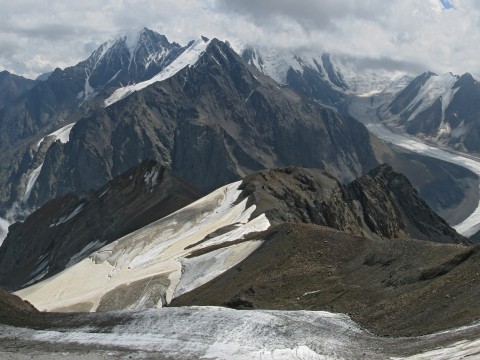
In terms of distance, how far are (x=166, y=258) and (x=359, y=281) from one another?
46.5 meters

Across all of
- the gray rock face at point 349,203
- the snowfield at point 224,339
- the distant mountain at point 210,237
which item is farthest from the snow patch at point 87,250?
the snowfield at point 224,339

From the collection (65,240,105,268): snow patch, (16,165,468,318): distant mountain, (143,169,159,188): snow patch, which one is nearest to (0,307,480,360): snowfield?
(16,165,468,318): distant mountain

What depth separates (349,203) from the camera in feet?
463

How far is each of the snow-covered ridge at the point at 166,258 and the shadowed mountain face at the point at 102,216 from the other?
1595 cm

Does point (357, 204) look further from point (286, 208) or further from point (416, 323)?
point (416, 323)

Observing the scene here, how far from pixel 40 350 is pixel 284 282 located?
24.0m

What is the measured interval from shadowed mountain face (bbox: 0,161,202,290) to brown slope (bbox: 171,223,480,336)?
6807cm

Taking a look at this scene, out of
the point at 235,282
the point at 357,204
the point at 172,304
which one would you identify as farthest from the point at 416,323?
the point at 357,204

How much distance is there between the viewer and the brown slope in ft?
117

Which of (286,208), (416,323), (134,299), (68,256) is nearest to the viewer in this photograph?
(416,323)

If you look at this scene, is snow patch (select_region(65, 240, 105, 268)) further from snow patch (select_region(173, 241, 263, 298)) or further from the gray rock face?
snow patch (select_region(173, 241, 263, 298))

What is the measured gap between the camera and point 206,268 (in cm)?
7462

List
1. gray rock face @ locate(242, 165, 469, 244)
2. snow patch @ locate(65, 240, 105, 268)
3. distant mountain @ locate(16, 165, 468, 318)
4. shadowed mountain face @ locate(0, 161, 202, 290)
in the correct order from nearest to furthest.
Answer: distant mountain @ locate(16, 165, 468, 318) → gray rock face @ locate(242, 165, 469, 244) → snow patch @ locate(65, 240, 105, 268) → shadowed mountain face @ locate(0, 161, 202, 290)

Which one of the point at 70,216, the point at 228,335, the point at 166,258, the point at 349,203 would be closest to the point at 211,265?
the point at 166,258
